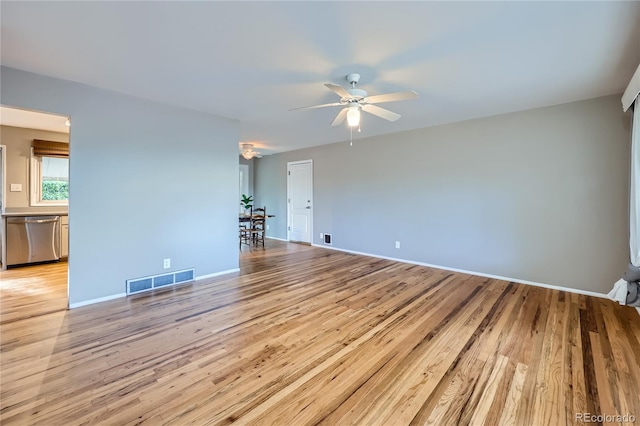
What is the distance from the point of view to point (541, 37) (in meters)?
2.09

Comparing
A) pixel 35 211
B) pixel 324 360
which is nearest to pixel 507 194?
pixel 324 360


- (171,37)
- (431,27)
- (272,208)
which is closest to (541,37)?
(431,27)

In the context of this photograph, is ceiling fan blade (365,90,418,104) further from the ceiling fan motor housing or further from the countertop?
the countertop

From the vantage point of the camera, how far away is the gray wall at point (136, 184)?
115 inches

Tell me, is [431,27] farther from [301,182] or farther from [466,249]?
[301,182]

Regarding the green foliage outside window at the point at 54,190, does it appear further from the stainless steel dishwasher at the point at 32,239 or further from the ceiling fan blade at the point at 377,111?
the ceiling fan blade at the point at 377,111

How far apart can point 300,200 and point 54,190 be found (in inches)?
190

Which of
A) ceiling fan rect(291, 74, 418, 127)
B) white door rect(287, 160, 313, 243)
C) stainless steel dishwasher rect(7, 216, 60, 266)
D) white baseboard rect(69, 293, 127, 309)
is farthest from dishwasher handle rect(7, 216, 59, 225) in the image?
ceiling fan rect(291, 74, 418, 127)

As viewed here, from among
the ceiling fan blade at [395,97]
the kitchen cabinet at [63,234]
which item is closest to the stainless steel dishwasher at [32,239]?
the kitchen cabinet at [63,234]

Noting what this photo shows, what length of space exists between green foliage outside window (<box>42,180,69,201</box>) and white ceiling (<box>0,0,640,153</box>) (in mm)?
3335

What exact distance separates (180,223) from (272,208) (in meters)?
4.06

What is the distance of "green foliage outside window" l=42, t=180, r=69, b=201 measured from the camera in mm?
4945

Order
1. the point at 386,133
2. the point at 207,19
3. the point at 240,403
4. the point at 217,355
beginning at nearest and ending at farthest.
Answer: the point at 240,403 → the point at 207,19 → the point at 217,355 → the point at 386,133

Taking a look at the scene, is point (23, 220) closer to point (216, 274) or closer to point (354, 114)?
point (216, 274)
